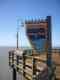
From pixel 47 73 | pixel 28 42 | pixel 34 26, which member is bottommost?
pixel 47 73

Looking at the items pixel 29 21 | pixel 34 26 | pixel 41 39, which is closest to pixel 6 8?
pixel 29 21

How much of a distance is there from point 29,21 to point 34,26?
0.98 ft

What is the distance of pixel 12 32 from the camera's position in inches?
134

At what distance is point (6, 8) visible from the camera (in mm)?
3426

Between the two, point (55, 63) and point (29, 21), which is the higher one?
point (29, 21)

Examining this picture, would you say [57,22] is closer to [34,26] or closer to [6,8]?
[34,26]

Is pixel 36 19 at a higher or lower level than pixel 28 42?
higher

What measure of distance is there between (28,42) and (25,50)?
21 centimetres

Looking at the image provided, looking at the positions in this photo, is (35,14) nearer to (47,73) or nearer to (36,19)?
(36,19)

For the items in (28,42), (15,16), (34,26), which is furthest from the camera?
(15,16)

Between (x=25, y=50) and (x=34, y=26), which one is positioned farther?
(x=25, y=50)

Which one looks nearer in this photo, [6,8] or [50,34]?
[50,34]

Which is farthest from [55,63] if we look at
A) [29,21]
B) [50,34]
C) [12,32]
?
[12,32]

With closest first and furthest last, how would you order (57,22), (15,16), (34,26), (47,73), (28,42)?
1. (47,73)
2. (57,22)
3. (34,26)
4. (28,42)
5. (15,16)
